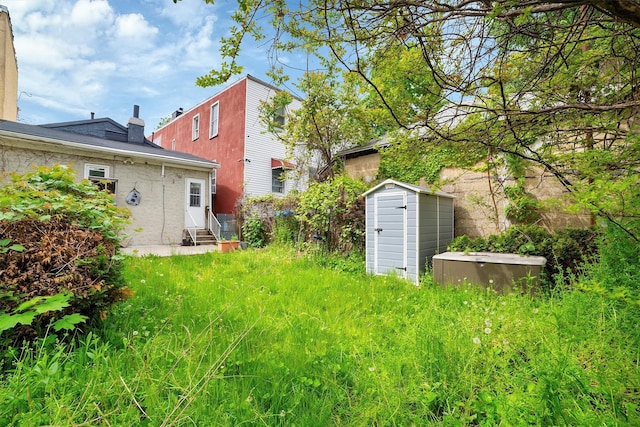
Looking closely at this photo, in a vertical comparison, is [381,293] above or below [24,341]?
below

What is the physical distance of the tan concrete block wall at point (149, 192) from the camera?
930 centimetres

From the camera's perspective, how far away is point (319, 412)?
1668 mm

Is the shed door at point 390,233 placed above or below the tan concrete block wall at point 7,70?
below

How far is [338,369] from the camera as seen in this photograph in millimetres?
2086

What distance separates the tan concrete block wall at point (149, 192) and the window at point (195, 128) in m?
5.60

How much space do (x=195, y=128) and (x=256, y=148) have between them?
5.85 metres

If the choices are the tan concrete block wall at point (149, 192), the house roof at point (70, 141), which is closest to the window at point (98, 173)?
the tan concrete block wall at point (149, 192)

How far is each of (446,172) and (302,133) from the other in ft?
15.4

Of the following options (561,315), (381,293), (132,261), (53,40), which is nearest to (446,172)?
(381,293)

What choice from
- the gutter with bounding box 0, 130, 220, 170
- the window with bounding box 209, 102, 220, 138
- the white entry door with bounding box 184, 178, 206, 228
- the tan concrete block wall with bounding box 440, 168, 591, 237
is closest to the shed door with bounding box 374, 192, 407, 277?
the tan concrete block wall with bounding box 440, 168, 591, 237

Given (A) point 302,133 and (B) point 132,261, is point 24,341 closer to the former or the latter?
(B) point 132,261

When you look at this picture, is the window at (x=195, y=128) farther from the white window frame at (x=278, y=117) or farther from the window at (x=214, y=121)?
the white window frame at (x=278, y=117)

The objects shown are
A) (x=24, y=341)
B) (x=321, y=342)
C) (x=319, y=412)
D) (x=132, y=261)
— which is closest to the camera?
(x=319, y=412)

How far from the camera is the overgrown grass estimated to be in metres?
1.48
